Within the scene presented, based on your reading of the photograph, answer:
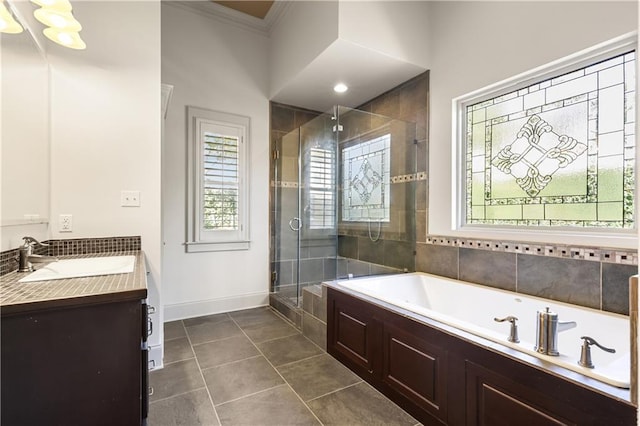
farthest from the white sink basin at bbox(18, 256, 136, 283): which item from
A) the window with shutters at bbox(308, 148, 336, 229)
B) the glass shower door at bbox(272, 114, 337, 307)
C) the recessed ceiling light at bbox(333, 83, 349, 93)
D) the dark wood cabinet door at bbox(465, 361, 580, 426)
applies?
the recessed ceiling light at bbox(333, 83, 349, 93)

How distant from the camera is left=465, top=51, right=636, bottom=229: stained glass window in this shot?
5.85 ft

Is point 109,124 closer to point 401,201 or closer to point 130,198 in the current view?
point 130,198

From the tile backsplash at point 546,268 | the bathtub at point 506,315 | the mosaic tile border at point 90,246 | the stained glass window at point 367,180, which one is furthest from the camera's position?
the stained glass window at point 367,180

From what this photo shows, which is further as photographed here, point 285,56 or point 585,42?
point 285,56

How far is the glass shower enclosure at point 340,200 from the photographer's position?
3.21 meters

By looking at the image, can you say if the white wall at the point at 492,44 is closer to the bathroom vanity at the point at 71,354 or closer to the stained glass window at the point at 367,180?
the stained glass window at the point at 367,180

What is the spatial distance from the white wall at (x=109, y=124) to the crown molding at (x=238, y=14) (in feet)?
4.03

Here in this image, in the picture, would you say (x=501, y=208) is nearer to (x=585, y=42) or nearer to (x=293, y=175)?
(x=585, y=42)

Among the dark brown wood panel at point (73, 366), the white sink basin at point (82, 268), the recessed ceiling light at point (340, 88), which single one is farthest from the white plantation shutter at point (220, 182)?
the dark brown wood panel at point (73, 366)

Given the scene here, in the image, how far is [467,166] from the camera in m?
2.65

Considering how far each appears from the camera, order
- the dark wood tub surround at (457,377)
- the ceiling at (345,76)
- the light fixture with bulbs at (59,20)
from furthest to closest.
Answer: the ceiling at (345,76)
the light fixture with bulbs at (59,20)
the dark wood tub surround at (457,377)

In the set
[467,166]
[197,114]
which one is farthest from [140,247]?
[467,166]

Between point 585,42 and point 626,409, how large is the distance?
203cm

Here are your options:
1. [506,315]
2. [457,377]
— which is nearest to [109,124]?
[457,377]
